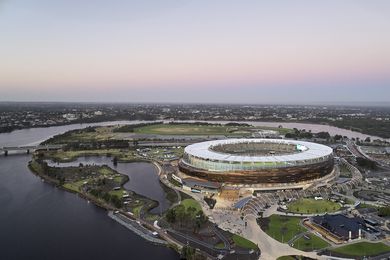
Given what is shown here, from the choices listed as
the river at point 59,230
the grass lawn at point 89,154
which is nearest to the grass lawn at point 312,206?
the river at point 59,230

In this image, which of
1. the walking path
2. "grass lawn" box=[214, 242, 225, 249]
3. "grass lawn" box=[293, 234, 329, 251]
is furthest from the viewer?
"grass lawn" box=[214, 242, 225, 249]

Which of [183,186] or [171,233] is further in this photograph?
[183,186]

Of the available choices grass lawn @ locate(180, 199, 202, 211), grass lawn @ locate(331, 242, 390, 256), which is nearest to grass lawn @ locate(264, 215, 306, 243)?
grass lawn @ locate(331, 242, 390, 256)

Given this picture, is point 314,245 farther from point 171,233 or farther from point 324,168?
point 324,168

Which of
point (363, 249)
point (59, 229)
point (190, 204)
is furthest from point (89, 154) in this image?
point (363, 249)

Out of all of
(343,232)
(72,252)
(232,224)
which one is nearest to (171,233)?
(232,224)

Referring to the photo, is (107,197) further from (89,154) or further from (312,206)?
(89,154)

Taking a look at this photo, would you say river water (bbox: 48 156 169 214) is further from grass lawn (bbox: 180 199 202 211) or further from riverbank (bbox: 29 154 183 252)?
grass lawn (bbox: 180 199 202 211)
